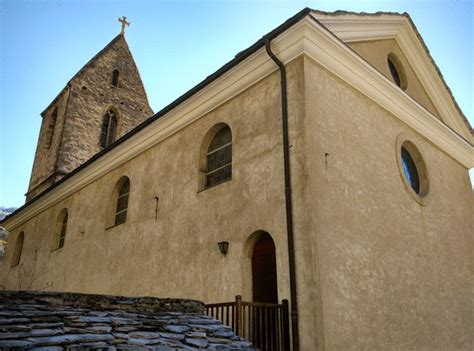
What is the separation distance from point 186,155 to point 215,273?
3007 mm

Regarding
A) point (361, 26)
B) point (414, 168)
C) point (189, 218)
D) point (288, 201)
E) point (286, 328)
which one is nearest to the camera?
point (286, 328)

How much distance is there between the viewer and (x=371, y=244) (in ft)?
22.3

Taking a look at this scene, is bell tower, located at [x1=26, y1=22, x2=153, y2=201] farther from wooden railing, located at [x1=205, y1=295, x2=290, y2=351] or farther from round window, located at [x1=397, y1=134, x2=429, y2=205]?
wooden railing, located at [x1=205, y1=295, x2=290, y2=351]

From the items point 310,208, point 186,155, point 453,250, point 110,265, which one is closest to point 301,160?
point 310,208

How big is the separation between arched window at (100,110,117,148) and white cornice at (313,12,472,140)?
49.0 ft

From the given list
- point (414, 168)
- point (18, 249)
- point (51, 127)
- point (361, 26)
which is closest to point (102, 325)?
point (361, 26)

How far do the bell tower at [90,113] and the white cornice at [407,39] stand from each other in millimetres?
14829

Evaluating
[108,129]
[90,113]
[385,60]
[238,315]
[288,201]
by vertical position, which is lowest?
[238,315]

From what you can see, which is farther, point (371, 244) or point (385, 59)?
point (385, 59)

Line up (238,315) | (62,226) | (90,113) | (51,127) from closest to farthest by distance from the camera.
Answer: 1. (238,315)
2. (62,226)
3. (90,113)
4. (51,127)

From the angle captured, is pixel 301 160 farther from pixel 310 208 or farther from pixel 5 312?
pixel 5 312

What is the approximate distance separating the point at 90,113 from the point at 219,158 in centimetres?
1458

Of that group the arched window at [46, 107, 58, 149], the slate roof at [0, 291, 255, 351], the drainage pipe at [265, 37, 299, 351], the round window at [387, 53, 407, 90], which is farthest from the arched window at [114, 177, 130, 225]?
the arched window at [46, 107, 58, 149]

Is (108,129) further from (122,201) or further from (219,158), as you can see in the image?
(219,158)
